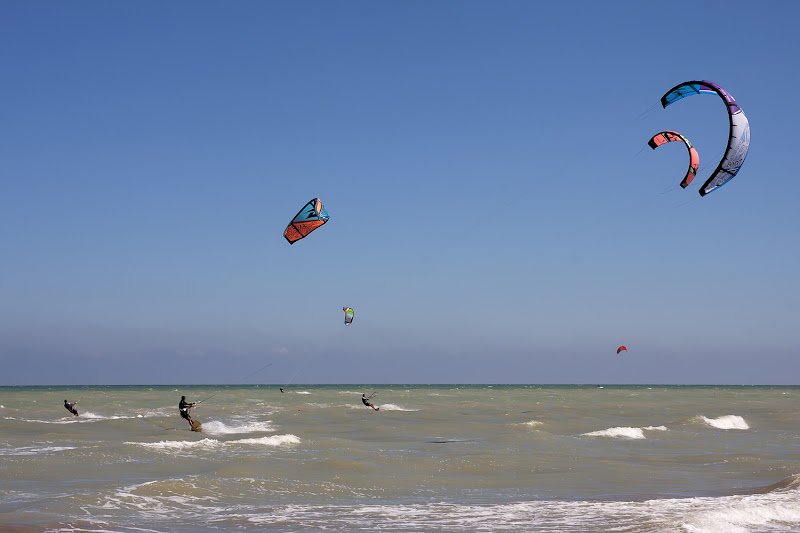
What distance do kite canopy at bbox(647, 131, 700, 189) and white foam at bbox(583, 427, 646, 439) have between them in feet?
28.3

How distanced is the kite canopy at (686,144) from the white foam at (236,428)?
15298mm

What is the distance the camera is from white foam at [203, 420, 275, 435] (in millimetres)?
23703

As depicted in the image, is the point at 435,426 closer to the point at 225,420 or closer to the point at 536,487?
the point at 225,420

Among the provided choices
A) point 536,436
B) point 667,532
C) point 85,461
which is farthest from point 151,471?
point 536,436

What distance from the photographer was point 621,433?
2236 cm

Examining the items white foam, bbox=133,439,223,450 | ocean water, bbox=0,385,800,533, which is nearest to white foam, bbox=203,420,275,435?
ocean water, bbox=0,385,800,533

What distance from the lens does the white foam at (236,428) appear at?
933 inches

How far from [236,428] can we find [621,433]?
1315 centimetres

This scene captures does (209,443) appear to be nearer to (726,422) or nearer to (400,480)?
(400,480)

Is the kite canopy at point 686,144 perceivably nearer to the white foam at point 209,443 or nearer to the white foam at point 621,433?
the white foam at point 621,433

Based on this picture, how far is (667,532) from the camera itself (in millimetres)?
8453

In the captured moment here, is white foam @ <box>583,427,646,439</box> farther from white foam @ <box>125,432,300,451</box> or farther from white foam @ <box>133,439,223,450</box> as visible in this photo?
white foam @ <box>133,439,223,450</box>

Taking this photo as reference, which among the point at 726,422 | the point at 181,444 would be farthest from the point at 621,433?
the point at 181,444

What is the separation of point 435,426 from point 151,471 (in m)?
14.0
